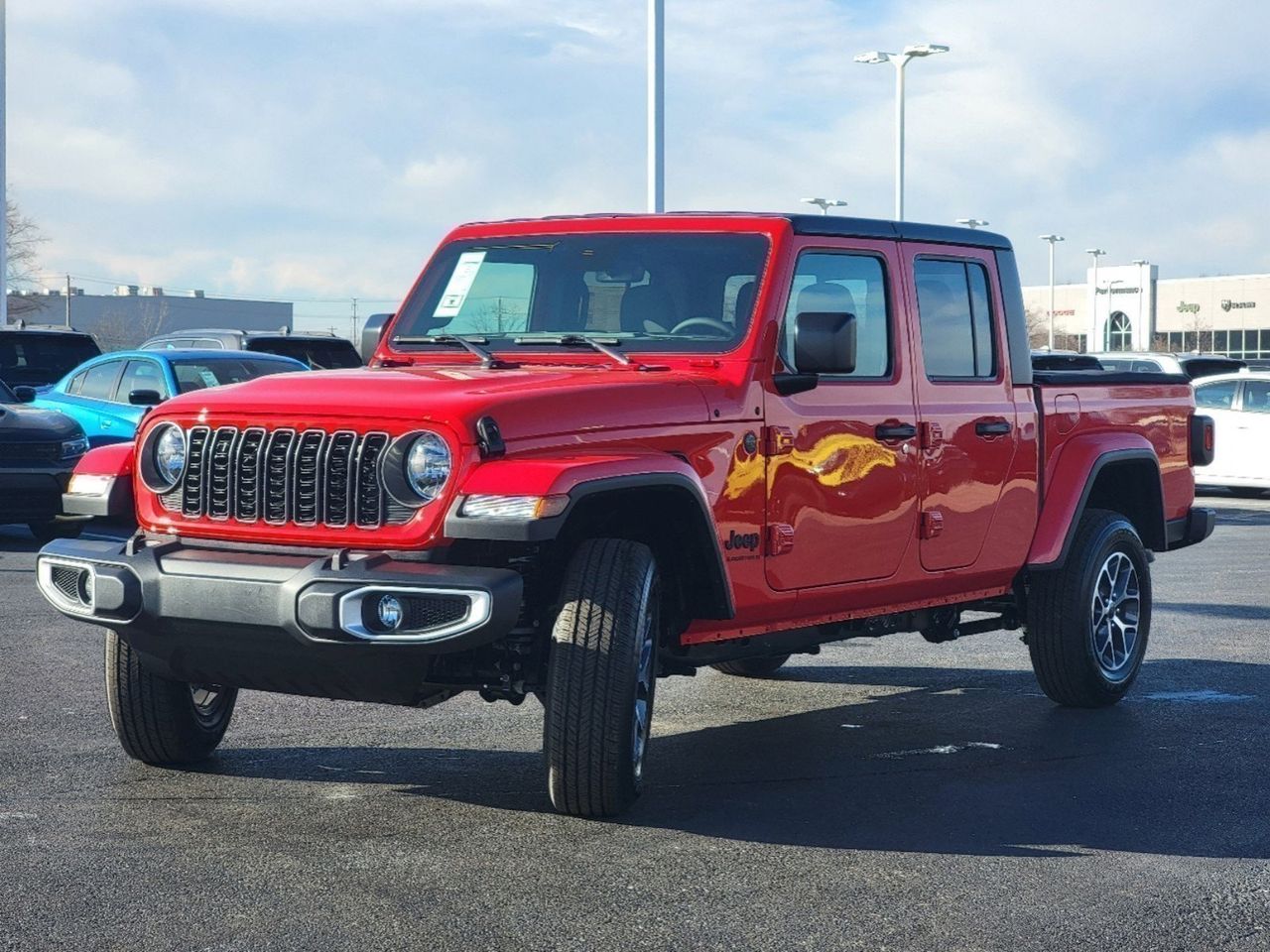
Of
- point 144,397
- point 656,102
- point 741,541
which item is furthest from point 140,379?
point 741,541

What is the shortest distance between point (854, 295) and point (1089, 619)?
2.05m

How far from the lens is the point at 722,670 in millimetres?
9273

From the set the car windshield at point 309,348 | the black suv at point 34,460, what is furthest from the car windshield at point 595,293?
the car windshield at point 309,348

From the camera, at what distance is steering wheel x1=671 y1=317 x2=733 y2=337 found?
6.59 metres

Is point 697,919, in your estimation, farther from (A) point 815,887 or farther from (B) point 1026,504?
(B) point 1026,504

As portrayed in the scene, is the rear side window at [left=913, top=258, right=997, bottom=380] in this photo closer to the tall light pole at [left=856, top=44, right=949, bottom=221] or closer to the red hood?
the red hood

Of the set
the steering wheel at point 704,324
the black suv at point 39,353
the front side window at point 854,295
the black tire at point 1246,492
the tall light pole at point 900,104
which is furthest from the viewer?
the tall light pole at point 900,104

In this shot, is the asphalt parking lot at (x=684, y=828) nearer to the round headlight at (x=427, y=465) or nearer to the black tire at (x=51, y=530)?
the round headlight at (x=427, y=465)

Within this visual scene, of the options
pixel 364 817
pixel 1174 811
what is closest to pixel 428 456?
pixel 364 817

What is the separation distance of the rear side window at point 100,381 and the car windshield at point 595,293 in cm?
1012

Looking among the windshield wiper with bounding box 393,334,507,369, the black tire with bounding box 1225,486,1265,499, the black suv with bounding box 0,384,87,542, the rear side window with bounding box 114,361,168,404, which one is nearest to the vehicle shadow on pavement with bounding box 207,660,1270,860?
the windshield wiper with bounding box 393,334,507,369

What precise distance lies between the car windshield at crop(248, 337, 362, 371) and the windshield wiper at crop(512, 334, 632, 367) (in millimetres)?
12452

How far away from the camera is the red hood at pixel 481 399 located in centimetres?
559

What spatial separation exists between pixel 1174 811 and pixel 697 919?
6.96 feet
